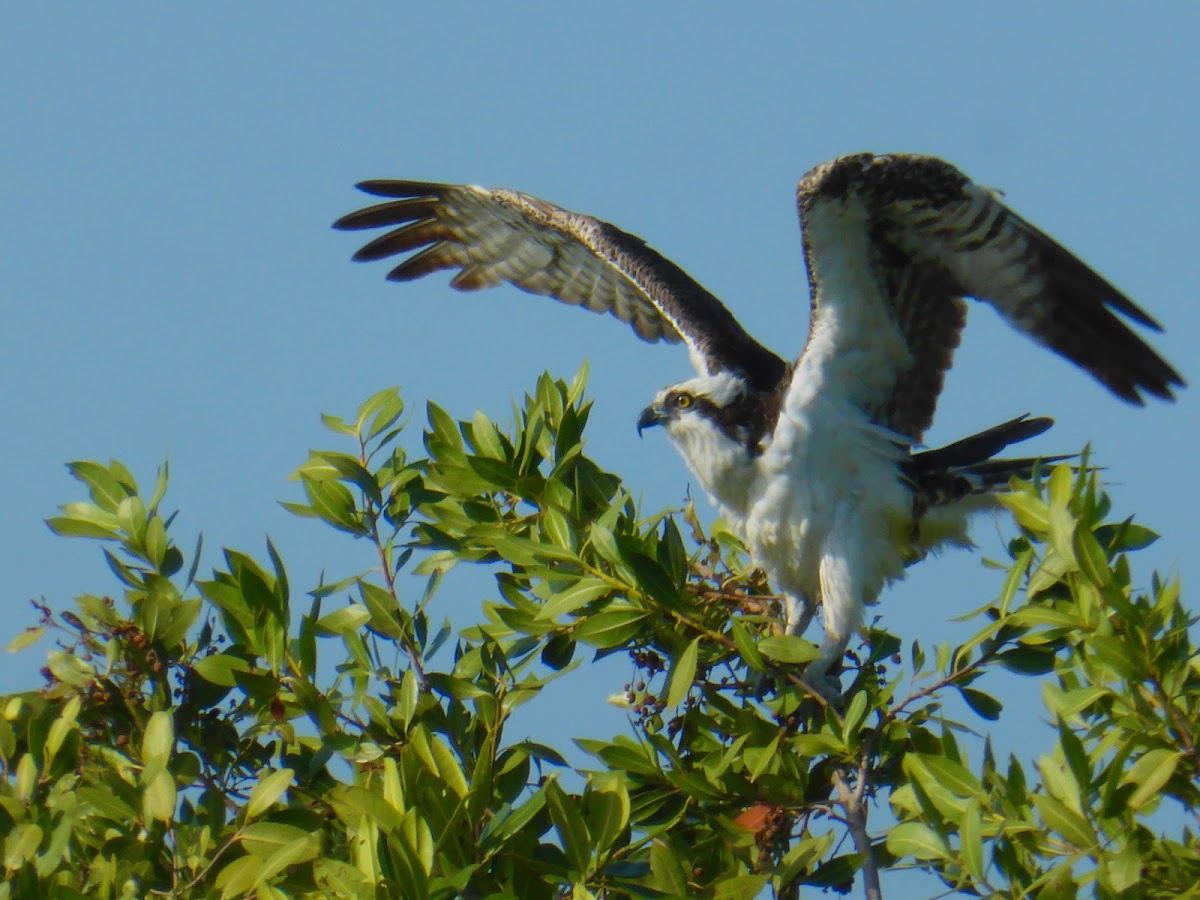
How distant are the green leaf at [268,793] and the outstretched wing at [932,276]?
308cm

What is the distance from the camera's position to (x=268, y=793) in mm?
3533

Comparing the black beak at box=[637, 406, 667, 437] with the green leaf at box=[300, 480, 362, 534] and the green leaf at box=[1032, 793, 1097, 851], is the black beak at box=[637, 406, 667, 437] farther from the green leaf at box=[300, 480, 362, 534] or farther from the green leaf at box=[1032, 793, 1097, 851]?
the green leaf at box=[1032, 793, 1097, 851]

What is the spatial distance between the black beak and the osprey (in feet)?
0.04

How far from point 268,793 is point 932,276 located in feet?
11.8

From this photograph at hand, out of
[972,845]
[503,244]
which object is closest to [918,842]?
[972,845]

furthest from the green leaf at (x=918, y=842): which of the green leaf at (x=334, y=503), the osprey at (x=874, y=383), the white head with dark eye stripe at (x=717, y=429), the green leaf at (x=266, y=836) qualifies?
the white head with dark eye stripe at (x=717, y=429)

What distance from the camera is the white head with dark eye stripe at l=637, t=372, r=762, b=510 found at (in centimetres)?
605

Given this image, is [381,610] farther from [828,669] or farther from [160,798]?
[828,669]

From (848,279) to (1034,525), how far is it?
223 centimetres

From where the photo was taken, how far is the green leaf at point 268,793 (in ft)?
11.6

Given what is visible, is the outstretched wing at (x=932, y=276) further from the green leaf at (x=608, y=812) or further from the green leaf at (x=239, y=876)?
the green leaf at (x=239, y=876)

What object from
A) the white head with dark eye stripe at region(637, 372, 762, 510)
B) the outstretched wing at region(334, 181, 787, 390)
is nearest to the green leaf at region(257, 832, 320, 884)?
the white head with dark eye stripe at region(637, 372, 762, 510)

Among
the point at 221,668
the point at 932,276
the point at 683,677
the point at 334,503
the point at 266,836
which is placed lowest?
the point at 266,836

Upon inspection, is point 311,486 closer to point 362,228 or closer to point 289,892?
point 289,892
